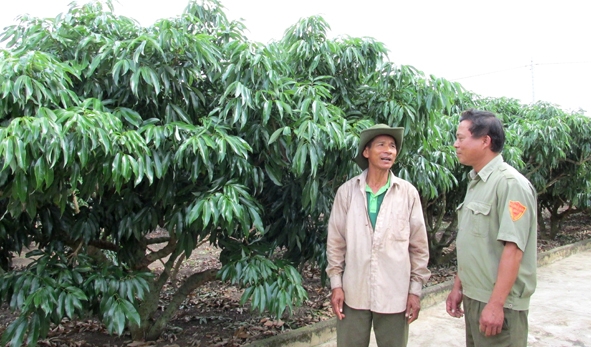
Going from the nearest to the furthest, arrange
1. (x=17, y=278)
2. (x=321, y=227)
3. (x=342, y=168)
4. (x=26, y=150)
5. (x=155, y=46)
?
(x=26, y=150) < (x=155, y=46) < (x=17, y=278) < (x=342, y=168) < (x=321, y=227)

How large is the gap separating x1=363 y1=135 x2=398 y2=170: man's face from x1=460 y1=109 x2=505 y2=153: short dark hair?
405mm

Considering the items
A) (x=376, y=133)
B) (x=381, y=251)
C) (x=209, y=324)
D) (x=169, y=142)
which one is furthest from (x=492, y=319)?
(x=209, y=324)

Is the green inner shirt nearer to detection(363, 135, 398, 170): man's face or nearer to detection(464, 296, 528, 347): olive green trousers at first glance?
detection(363, 135, 398, 170): man's face

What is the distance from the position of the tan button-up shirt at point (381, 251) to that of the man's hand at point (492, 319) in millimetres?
392

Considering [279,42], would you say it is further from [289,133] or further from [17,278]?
[17,278]

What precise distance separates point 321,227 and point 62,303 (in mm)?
1712

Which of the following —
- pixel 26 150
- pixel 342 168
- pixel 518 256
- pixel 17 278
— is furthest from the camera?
pixel 342 168

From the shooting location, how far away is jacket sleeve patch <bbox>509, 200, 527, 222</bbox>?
1989mm

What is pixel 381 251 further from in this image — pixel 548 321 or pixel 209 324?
pixel 548 321

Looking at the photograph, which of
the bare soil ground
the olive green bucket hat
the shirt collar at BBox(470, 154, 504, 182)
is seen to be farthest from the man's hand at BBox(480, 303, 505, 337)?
the bare soil ground

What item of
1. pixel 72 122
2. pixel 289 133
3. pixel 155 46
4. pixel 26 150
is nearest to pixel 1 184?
pixel 26 150

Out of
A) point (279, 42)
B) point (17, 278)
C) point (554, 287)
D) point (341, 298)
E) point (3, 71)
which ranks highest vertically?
point (279, 42)

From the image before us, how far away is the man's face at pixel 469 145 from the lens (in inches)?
85.8

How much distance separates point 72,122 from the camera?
1876mm
